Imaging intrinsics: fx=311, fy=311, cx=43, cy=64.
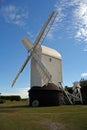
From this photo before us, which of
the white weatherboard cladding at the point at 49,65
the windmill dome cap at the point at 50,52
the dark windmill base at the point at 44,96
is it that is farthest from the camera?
the windmill dome cap at the point at 50,52

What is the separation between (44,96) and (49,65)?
264 inches

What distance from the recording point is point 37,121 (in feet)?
82.8

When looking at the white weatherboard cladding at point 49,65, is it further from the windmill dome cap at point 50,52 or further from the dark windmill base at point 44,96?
the dark windmill base at point 44,96

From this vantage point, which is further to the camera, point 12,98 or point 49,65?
point 12,98

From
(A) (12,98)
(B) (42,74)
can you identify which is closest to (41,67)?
(B) (42,74)

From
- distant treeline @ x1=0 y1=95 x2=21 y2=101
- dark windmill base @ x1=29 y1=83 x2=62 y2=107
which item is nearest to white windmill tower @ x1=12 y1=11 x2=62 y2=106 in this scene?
dark windmill base @ x1=29 y1=83 x2=62 y2=107

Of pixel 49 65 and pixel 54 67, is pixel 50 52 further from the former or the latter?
pixel 54 67

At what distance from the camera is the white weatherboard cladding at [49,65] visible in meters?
50.7

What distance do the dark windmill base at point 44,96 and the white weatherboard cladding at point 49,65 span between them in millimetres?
1853

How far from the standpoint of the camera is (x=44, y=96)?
158ft

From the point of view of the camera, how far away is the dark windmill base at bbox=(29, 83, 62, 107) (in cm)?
4803

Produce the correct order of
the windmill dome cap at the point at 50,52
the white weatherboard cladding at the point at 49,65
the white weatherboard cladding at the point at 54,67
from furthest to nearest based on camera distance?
the white weatherboard cladding at the point at 54,67
the windmill dome cap at the point at 50,52
the white weatherboard cladding at the point at 49,65

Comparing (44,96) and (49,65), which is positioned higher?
(49,65)

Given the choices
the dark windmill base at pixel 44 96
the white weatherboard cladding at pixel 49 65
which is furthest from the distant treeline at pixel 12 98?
the dark windmill base at pixel 44 96
